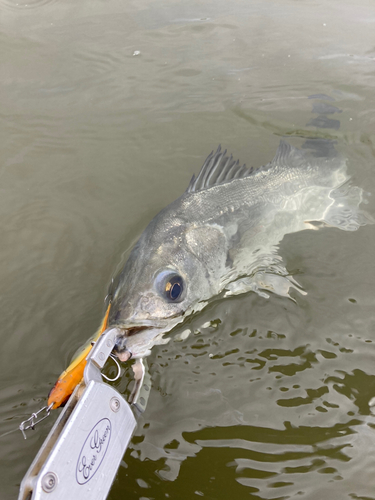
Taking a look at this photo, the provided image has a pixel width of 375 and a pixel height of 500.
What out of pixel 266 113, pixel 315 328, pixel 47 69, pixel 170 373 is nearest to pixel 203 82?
pixel 266 113

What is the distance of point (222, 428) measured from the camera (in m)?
2.35

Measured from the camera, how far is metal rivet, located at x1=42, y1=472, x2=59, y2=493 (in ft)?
3.94

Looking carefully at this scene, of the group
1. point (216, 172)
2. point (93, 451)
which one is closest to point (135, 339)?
point (93, 451)

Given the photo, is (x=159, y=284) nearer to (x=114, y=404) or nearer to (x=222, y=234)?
(x=222, y=234)

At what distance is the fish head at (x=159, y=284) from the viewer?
7.42ft

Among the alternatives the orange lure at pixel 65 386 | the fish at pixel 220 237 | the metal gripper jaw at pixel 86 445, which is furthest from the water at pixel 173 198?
the orange lure at pixel 65 386

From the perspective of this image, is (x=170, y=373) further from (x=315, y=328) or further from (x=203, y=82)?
(x=203, y=82)

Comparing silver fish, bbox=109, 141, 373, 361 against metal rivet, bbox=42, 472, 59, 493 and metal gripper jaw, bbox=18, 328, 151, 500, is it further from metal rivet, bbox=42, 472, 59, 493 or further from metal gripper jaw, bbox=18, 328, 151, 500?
metal rivet, bbox=42, 472, 59, 493

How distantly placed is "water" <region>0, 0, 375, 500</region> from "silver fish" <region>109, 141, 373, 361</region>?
23 centimetres

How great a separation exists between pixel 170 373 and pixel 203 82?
13.9 ft

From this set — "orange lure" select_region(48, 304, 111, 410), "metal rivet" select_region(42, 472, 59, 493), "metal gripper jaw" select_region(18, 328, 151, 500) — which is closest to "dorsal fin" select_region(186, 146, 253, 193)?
"metal gripper jaw" select_region(18, 328, 151, 500)

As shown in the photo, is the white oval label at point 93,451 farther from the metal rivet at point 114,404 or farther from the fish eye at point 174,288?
the fish eye at point 174,288

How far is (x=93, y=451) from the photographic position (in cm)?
147

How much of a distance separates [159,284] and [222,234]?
0.78 metres
